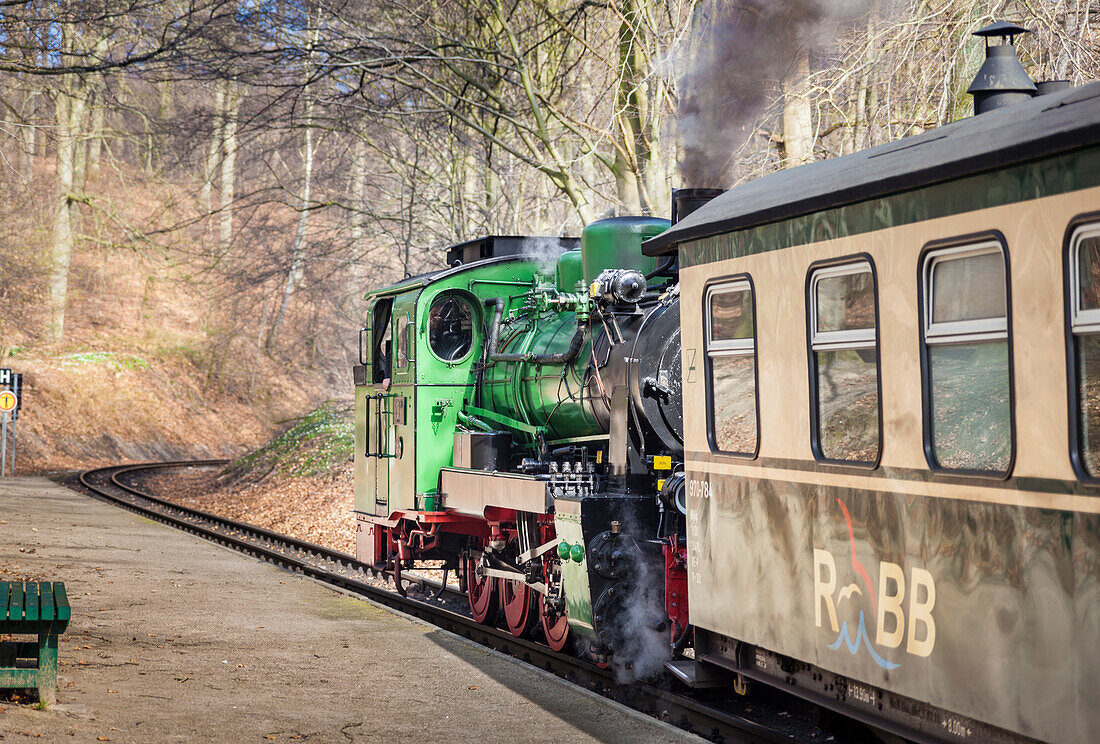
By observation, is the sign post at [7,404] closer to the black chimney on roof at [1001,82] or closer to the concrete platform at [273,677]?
the concrete platform at [273,677]

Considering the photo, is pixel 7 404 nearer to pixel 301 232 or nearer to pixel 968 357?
pixel 301 232

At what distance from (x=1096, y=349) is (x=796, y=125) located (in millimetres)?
7052

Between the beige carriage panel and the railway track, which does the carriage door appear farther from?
the beige carriage panel

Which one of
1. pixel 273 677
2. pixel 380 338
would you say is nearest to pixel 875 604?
pixel 273 677

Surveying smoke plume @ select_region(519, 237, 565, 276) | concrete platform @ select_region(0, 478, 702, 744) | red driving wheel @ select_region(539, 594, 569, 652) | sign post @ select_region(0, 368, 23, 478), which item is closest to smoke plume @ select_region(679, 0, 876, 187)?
smoke plume @ select_region(519, 237, 565, 276)

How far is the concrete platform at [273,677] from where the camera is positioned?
618cm

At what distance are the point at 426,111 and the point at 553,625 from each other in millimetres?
8509

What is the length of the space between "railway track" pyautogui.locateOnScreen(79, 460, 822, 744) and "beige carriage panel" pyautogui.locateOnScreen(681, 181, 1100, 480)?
1.60 metres

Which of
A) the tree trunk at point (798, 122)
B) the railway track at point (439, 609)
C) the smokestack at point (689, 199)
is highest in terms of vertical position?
the tree trunk at point (798, 122)

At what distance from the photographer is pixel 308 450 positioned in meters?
24.7

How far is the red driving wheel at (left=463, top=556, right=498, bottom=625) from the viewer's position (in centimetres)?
1020

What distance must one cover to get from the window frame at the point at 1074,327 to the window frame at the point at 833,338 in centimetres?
108

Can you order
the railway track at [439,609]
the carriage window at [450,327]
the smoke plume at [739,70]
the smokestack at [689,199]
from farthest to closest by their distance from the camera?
the carriage window at [450,327]
the smoke plume at [739,70]
the smokestack at [689,199]
the railway track at [439,609]

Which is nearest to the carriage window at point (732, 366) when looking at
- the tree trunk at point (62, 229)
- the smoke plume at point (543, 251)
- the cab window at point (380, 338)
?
the smoke plume at point (543, 251)
